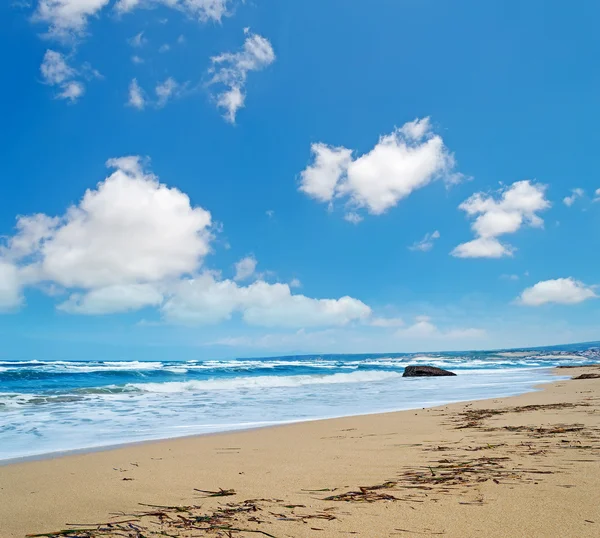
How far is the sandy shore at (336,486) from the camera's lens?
289cm

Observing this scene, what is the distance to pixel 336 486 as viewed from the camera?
12.7 feet

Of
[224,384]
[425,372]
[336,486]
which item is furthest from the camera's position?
[425,372]

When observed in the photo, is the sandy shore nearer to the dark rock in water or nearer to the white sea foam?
the white sea foam

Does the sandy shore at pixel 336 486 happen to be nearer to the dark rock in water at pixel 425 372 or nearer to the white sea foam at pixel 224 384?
the white sea foam at pixel 224 384

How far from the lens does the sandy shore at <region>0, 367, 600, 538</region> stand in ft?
9.48

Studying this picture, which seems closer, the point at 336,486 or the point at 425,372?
the point at 336,486

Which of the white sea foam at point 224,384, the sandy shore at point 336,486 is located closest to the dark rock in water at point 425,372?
the white sea foam at point 224,384

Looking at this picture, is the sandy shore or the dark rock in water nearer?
the sandy shore

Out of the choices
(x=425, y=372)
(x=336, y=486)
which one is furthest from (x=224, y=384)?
(x=336, y=486)

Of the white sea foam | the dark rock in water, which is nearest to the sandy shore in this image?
the white sea foam

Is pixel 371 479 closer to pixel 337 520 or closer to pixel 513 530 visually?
pixel 337 520

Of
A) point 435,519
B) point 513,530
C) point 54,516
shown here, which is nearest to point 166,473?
point 54,516

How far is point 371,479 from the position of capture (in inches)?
160

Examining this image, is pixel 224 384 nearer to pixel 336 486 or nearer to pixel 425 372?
pixel 425 372
